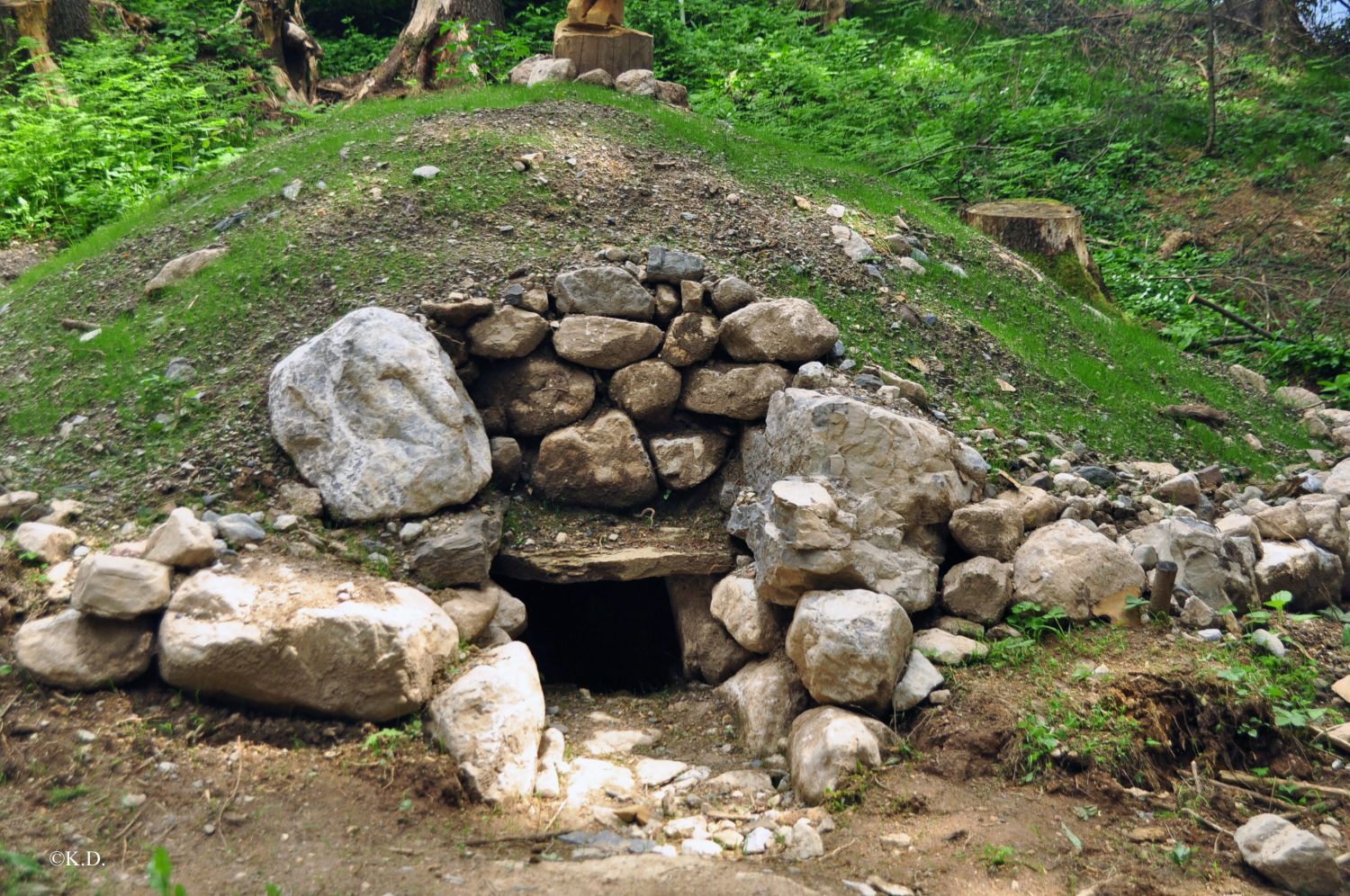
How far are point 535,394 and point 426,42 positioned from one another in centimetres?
709

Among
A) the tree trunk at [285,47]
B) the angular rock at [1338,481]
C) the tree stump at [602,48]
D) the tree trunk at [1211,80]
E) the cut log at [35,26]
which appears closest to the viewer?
the angular rock at [1338,481]

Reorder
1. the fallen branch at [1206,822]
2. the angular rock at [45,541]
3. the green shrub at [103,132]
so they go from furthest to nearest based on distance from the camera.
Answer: the green shrub at [103,132] → the angular rock at [45,541] → the fallen branch at [1206,822]

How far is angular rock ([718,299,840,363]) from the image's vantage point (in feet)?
17.3

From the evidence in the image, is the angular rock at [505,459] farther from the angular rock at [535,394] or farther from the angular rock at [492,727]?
the angular rock at [492,727]

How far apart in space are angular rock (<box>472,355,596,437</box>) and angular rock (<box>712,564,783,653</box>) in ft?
3.96

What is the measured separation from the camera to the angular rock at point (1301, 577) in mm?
4523

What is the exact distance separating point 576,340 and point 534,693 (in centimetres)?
191

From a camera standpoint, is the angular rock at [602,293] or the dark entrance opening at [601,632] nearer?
the angular rock at [602,293]

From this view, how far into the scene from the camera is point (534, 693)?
4.08m

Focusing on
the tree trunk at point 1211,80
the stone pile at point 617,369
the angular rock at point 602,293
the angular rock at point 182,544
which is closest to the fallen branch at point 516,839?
the angular rock at point 182,544

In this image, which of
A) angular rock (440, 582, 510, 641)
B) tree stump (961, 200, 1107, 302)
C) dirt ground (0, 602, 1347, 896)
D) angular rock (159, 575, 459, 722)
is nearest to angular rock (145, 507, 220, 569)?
angular rock (159, 575, 459, 722)

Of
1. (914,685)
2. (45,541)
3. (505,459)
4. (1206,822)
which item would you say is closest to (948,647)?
(914,685)

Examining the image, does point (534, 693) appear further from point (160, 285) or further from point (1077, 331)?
point (1077, 331)

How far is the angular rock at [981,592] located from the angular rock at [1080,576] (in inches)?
3.2
